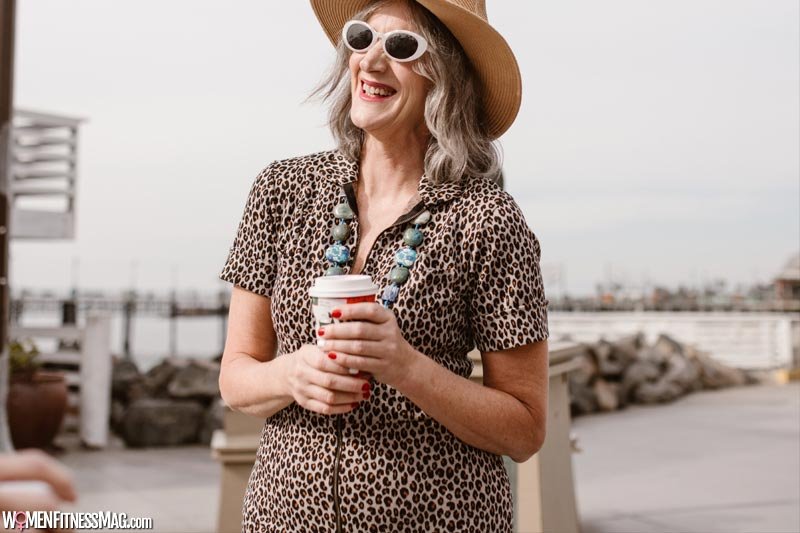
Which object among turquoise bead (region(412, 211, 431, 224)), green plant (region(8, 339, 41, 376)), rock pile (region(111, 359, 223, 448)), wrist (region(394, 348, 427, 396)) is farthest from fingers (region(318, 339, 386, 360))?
green plant (region(8, 339, 41, 376))

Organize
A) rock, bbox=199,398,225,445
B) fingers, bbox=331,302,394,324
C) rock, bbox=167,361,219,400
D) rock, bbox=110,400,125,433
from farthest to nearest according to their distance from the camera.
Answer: rock, bbox=110,400,125,433 < rock, bbox=167,361,219,400 < rock, bbox=199,398,225,445 < fingers, bbox=331,302,394,324

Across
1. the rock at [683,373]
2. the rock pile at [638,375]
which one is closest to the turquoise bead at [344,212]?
the rock pile at [638,375]

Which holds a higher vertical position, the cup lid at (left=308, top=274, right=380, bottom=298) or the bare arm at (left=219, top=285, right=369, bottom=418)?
the cup lid at (left=308, top=274, right=380, bottom=298)

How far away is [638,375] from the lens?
32.8 feet

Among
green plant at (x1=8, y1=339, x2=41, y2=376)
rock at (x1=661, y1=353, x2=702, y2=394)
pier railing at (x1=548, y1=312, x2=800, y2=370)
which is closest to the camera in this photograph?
green plant at (x1=8, y1=339, x2=41, y2=376)

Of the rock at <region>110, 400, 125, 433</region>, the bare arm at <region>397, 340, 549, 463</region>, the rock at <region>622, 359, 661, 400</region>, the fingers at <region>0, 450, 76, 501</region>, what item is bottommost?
the rock at <region>110, 400, 125, 433</region>

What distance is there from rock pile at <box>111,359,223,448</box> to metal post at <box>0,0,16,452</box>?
2769mm

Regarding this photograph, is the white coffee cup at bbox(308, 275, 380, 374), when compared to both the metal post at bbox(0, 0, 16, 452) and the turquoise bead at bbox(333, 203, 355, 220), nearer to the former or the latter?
the turquoise bead at bbox(333, 203, 355, 220)

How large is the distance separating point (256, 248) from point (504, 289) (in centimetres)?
48

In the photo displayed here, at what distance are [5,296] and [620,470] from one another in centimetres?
449

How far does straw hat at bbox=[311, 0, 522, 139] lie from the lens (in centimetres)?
152

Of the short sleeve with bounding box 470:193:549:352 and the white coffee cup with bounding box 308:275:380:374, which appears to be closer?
the white coffee cup with bounding box 308:275:380:374

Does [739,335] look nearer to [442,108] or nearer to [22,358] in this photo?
[22,358]

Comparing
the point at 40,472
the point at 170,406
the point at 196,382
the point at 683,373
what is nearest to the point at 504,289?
the point at 40,472
